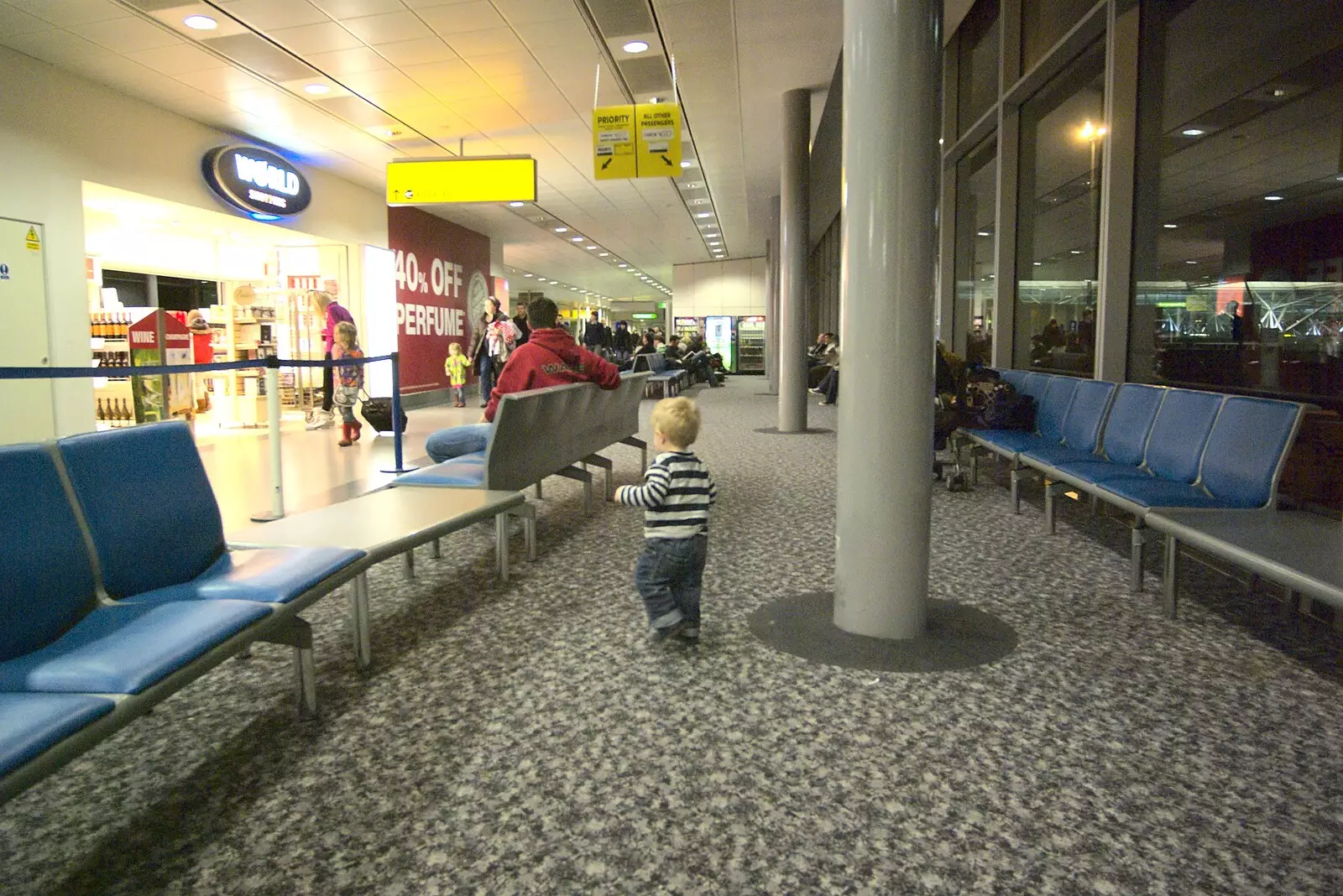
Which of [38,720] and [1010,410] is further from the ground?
[1010,410]

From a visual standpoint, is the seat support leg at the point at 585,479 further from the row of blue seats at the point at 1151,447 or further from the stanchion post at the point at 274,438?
the row of blue seats at the point at 1151,447

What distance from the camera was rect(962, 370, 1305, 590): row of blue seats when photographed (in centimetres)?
367

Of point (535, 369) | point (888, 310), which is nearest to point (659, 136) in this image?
point (535, 369)

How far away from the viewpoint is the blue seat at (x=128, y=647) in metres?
1.87

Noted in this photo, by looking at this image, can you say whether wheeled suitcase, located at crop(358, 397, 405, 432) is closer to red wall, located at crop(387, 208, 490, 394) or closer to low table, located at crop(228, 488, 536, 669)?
low table, located at crop(228, 488, 536, 669)

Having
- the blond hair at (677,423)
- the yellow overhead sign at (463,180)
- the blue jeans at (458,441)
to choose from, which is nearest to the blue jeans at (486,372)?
the yellow overhead sign at (463,180)

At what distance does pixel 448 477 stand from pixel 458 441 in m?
1.24

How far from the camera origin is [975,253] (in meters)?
9.33

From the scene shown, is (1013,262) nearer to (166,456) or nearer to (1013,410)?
(1013,410)

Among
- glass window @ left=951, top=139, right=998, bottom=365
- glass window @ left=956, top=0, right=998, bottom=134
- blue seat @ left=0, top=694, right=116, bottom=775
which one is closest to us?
blue seat @ left=0, top=694, right=116, bottom=775

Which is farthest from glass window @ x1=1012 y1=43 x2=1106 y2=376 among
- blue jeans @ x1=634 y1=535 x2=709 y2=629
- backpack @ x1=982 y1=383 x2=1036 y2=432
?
blue jeans @ x1=634 y1=535 x2=709 y2=629

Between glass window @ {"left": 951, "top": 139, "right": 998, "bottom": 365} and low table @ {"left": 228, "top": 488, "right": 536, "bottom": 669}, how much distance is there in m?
5.99

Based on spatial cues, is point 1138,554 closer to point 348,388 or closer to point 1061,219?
point 1061,219

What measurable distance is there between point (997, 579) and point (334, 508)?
127 inches
